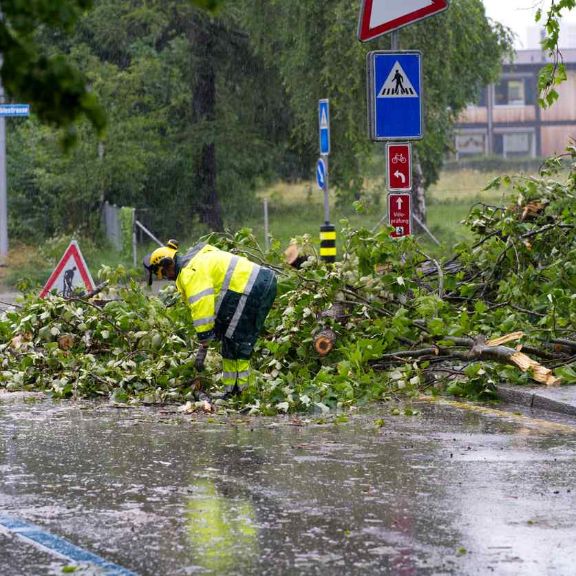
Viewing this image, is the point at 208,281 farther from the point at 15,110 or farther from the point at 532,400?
the point at 15,110

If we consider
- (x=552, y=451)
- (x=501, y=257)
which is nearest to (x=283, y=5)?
(x=501, y=257)

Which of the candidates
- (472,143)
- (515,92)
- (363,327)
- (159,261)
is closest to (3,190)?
(363,327)

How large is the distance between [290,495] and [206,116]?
26643 mm

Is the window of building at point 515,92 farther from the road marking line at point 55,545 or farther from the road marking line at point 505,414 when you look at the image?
the road marking line at point 55,545

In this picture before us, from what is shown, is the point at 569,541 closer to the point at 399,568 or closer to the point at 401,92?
the point at 399,568

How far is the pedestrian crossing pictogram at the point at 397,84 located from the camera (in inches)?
457

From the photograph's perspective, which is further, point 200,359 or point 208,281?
point 200,359

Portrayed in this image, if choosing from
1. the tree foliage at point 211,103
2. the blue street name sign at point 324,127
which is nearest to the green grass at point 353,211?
the tree foliage at point 211,103

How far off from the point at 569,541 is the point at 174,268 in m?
5.19

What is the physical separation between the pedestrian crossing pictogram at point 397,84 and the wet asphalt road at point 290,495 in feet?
10.2

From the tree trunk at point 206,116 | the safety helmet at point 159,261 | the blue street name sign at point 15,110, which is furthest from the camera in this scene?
the tree trunk at point 206,116

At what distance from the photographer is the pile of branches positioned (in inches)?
416

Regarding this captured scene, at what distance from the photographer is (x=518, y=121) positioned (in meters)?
76.4

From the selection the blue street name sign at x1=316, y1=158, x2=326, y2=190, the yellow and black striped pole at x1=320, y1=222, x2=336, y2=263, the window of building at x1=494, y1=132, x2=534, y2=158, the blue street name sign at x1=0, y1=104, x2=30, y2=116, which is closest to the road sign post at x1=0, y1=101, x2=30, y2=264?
the blue street name sign at x1=0, y1=104, x2=30, y2=116
